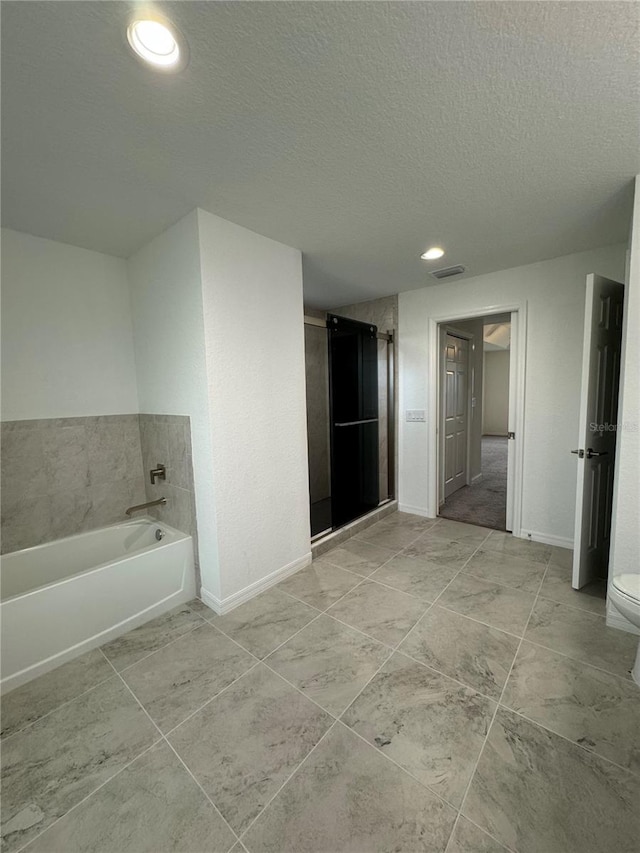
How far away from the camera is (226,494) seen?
2025mm

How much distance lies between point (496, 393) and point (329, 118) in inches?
374

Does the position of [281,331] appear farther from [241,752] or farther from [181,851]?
[181,851]

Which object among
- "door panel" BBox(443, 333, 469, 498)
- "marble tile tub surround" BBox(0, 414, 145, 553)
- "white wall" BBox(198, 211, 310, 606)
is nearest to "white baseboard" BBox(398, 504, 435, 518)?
"door panel" BBox(443, 333, 469, 498)

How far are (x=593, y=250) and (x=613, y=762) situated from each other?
3019mm

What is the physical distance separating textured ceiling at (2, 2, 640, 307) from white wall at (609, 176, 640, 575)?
541 millimetres

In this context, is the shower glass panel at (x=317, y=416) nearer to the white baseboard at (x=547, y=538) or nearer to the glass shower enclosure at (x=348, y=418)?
the glass shower enclosure at (x=348, y=418)

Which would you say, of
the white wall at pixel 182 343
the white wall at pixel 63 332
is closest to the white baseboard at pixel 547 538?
the white wall at pixel 182 343

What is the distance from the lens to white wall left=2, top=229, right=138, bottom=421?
206cm

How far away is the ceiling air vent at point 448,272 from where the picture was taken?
2.80 metres

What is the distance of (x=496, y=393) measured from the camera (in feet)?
30.6

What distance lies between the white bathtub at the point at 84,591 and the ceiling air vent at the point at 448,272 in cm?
292

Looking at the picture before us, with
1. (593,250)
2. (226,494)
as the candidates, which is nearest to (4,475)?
(226,494)

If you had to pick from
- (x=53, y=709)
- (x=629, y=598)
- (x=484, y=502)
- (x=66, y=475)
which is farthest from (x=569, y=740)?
(x=66, y=475)

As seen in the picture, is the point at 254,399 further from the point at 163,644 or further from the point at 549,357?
the point at 549,357
